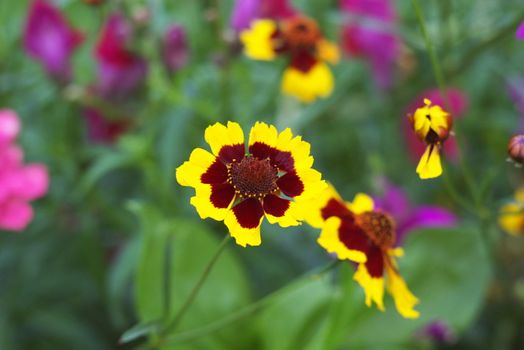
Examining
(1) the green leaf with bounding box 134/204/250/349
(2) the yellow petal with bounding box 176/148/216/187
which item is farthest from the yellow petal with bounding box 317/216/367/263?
(1) the green leaf with bounding box 134/204/250/349

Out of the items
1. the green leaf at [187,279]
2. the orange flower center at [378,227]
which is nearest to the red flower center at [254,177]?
the orange flower center at [378,227]

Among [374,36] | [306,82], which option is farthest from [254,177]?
[374,36]

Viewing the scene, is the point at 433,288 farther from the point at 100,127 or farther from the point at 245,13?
the point at 100,127

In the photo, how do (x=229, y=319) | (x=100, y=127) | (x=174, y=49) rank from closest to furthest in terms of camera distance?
(x=229, y=319)
(x=174, y=49)
(x=100, y=127)

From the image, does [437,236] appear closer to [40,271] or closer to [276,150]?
[276,150]

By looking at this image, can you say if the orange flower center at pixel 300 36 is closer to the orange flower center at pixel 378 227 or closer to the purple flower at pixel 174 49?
the purple flower at pixel 174 49

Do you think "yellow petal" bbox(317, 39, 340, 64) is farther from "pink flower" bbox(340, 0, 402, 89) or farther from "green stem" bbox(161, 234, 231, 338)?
"green stem" bbox(161, 234, 231, 338)

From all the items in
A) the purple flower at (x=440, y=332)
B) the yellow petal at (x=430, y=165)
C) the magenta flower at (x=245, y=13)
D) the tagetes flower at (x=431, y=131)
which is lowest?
the purple flower at (x=440, y=332)
